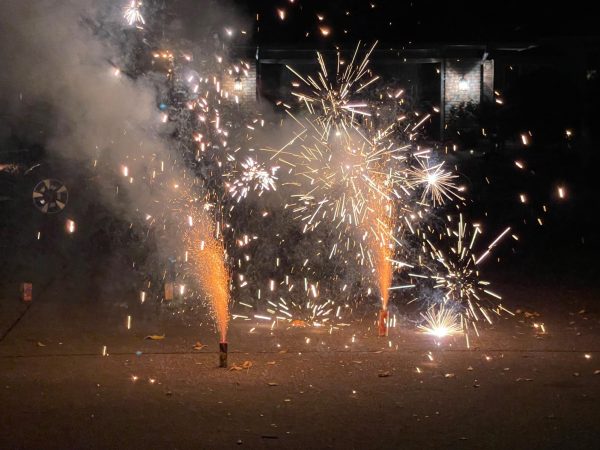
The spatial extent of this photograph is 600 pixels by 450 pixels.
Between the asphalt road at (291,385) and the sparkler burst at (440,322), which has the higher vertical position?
the sparkler burst at (440,322)

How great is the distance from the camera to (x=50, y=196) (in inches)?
459

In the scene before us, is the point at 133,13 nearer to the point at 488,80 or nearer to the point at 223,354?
the point at 223,354

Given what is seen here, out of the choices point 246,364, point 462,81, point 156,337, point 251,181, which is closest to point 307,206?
point 251,181

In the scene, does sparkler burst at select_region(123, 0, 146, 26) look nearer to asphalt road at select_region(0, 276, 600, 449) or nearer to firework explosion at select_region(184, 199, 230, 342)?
firework explosion at select_region(184, 199, 230, 342)

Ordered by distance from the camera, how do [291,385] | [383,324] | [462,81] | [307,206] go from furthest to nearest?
[462,81], [307,206], [383,324], [291,385]

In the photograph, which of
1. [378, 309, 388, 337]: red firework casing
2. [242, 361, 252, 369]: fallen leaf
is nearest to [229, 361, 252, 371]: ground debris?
[242, 361, 252, 369]: fallen leaf

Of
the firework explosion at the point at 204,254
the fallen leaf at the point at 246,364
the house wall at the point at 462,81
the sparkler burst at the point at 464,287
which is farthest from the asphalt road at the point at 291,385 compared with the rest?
the house wall at the point at 462,81

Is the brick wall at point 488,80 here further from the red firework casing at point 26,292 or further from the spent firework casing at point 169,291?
the red firework casing at point 26,292

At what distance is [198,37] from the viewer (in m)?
9.01

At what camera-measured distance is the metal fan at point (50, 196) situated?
11555 mm

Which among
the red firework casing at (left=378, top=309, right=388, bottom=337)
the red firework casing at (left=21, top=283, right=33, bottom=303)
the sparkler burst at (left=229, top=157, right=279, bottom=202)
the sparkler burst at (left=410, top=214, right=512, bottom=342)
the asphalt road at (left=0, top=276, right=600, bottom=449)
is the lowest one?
the asphalt road at (left=0, top=276, right=600, bottom=449)

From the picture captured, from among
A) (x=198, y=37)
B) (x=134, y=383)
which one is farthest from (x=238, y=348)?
(x=198, y=37)

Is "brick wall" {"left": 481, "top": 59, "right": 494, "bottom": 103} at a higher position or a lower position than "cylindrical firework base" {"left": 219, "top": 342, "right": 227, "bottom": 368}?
higher

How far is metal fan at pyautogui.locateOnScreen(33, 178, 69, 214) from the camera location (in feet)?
37.9
